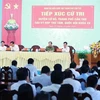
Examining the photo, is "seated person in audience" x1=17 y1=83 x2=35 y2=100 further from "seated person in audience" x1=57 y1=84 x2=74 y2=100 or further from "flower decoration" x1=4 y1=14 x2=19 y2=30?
"flower decoration" x1=4 y1=14 x2=19 y2=30

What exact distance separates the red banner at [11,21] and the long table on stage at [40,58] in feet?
10.2

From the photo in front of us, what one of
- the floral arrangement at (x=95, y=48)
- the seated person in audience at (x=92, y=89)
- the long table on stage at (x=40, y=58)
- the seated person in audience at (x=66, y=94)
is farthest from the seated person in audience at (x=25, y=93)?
the floral arrangement at (x=95, y=48)

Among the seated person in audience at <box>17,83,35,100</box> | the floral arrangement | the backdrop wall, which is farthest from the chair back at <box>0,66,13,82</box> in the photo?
the backdrop wall

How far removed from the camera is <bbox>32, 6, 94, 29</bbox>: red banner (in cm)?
1193

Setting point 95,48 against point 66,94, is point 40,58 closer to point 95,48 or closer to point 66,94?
point 95,48

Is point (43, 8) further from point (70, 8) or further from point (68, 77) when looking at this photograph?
point (68, 77)

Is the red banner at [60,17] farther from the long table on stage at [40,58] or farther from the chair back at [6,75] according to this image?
the chair back at [6,75]

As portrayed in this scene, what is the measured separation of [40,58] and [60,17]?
3.66 metres

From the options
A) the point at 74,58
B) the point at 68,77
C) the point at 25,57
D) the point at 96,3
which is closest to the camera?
the point at 68,77

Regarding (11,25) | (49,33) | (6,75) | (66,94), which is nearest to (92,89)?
(66,94)

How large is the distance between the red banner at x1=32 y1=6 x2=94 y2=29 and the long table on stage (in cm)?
332

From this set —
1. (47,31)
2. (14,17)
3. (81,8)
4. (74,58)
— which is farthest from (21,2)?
(74,58)

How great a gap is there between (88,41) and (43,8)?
2.33m

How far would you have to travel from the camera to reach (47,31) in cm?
1209
